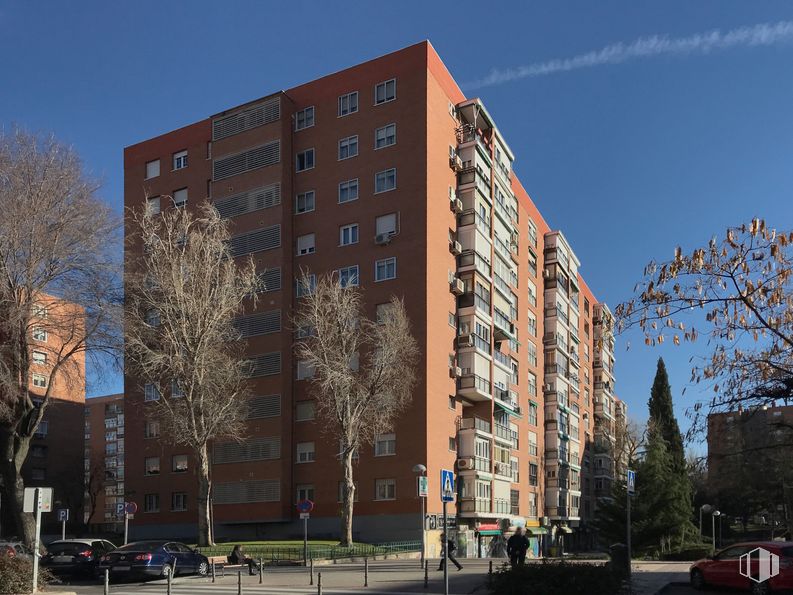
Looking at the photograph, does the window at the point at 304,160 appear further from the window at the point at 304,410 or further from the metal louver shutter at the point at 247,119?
the window at the point at 304,410

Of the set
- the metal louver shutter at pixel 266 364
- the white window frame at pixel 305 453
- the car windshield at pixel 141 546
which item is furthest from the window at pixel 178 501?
the car windshield at pixel 141 546

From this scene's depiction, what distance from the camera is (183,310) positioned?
3884 cm

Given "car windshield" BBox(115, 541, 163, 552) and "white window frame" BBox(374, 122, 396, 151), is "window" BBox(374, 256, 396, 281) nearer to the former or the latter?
"white window frame" BBox(374, 122, 396, 151)

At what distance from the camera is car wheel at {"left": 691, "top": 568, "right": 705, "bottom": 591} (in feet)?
75.8

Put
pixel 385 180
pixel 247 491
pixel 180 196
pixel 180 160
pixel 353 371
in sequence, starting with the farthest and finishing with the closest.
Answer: pixel 180 160 → pixel 180 196 → pixel 247 491 → pixel 385 180 → pixel 353 371

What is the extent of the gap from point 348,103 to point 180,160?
13.4 m

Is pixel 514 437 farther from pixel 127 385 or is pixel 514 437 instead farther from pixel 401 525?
pixel 127 385

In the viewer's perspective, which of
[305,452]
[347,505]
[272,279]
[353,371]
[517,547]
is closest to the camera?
[517,547]

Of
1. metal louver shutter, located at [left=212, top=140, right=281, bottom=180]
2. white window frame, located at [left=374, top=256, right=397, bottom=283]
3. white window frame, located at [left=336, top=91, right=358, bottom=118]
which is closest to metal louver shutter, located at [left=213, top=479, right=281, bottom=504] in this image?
white window frame, located at [left=374, top=256, right=397, bottom=283]

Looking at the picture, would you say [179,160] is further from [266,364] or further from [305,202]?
[266,364]

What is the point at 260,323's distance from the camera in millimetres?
49812

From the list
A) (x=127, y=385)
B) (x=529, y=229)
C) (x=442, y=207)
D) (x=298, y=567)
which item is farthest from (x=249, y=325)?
(x=529, y=229)

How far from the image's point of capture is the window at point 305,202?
164 ft

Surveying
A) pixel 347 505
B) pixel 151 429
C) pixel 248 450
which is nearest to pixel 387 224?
pixel 248 450
